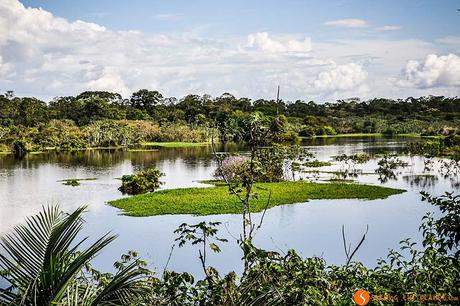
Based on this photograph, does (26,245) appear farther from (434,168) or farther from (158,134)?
(158,134)

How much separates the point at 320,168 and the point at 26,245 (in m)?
34.7

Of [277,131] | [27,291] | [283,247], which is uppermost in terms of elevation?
[277,131]

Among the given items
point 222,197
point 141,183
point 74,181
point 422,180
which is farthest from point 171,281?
point 422,180

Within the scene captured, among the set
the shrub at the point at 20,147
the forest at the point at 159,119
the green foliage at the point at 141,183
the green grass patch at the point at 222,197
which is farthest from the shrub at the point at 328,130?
the green foliage at the point at 141,183

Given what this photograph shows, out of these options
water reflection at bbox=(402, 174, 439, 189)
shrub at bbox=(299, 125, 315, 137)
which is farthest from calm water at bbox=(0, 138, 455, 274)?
shrub at bbox=(299, 125, 315, 137)

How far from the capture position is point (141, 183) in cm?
2853

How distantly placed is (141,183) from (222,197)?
608 cm

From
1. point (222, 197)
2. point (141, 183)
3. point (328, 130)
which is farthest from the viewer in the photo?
point (328, 130)

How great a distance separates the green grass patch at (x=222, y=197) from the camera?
2198 centimetres

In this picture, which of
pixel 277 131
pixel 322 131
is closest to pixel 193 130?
pixel 322 131

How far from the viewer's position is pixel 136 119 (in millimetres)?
88562

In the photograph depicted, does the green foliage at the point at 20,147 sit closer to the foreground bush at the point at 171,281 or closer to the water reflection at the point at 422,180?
the water reflection at the point at 422,180

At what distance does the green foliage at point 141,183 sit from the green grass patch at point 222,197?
216cm

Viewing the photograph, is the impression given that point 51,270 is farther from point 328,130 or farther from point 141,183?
point 328,130
